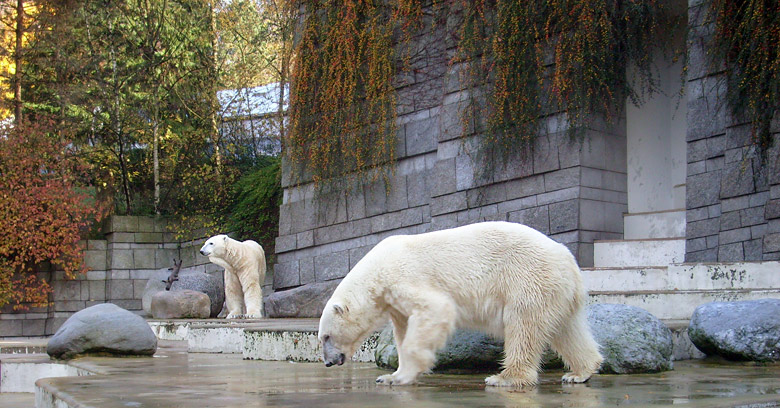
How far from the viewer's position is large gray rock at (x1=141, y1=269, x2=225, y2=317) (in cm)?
1411

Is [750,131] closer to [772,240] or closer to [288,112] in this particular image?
[772,240]

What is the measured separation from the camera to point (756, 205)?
7.65 meters

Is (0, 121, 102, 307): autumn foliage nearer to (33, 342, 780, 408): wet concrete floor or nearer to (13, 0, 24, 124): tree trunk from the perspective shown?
(13, 0, 24, 124): tree trunk

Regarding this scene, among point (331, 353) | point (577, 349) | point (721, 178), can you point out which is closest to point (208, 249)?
point (721, 178)

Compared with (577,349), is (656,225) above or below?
above

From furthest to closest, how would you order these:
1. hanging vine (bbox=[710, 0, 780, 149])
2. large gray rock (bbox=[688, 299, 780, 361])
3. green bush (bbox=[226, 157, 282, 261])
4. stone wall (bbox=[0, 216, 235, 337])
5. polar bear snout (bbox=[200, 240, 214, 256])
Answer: stone wall (bbox=[0, 216, 235, 337])
green bush (bbox=[226, 157, 282, 261])
polar bear snout (bbox=[200, 240, 214, 256])
hanging vine (bbox=[710, 0, 780, 149])
large gray rock (bbox=[688, 299, 780, 361])

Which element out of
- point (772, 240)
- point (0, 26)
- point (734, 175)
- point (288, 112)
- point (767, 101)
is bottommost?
point (772, 240)

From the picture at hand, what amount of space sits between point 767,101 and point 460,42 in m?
3.68

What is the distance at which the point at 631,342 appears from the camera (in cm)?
489

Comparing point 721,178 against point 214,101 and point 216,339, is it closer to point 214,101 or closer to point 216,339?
point 216,339

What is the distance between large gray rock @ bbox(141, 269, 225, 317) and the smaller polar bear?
1.45m

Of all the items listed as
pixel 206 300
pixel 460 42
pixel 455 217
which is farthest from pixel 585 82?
pixel 206 300

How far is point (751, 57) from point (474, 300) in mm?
4786

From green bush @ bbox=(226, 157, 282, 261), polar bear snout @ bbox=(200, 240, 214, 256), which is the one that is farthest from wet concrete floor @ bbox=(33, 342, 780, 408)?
green bush @ bbox=(226, 157, 282, 261)
